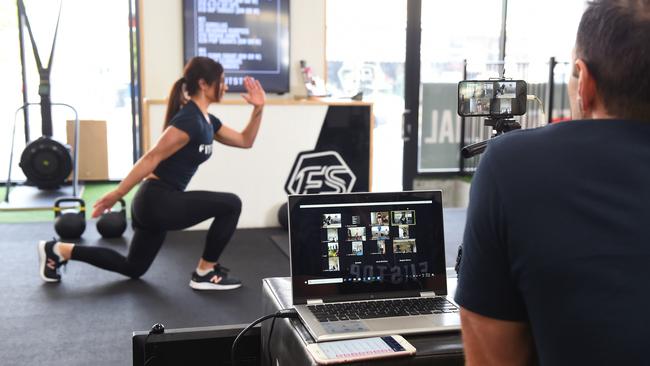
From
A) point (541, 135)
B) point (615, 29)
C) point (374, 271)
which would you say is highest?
point (615, 29)

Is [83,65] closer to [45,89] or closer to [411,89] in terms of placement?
[45,89]

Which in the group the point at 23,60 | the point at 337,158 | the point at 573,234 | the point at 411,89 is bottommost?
the point at 337,158

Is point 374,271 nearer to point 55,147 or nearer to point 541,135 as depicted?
point 541,135

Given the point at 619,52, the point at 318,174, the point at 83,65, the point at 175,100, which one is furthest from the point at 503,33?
the point at 619,52

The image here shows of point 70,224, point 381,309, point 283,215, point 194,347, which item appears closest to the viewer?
point 381,309

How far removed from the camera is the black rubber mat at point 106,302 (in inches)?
116

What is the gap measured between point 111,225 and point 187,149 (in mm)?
1680

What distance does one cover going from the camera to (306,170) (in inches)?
213

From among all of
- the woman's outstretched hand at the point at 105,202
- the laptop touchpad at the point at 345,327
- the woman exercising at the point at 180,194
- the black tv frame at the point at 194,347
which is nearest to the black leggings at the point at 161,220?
the woman exercising at the point at 180,194

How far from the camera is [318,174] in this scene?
17.8 feet

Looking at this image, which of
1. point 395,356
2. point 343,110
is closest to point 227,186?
point 343,110

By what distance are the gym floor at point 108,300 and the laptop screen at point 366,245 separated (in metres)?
1.45

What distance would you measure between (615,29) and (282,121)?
4.54 m

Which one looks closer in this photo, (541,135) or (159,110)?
(541,135)
